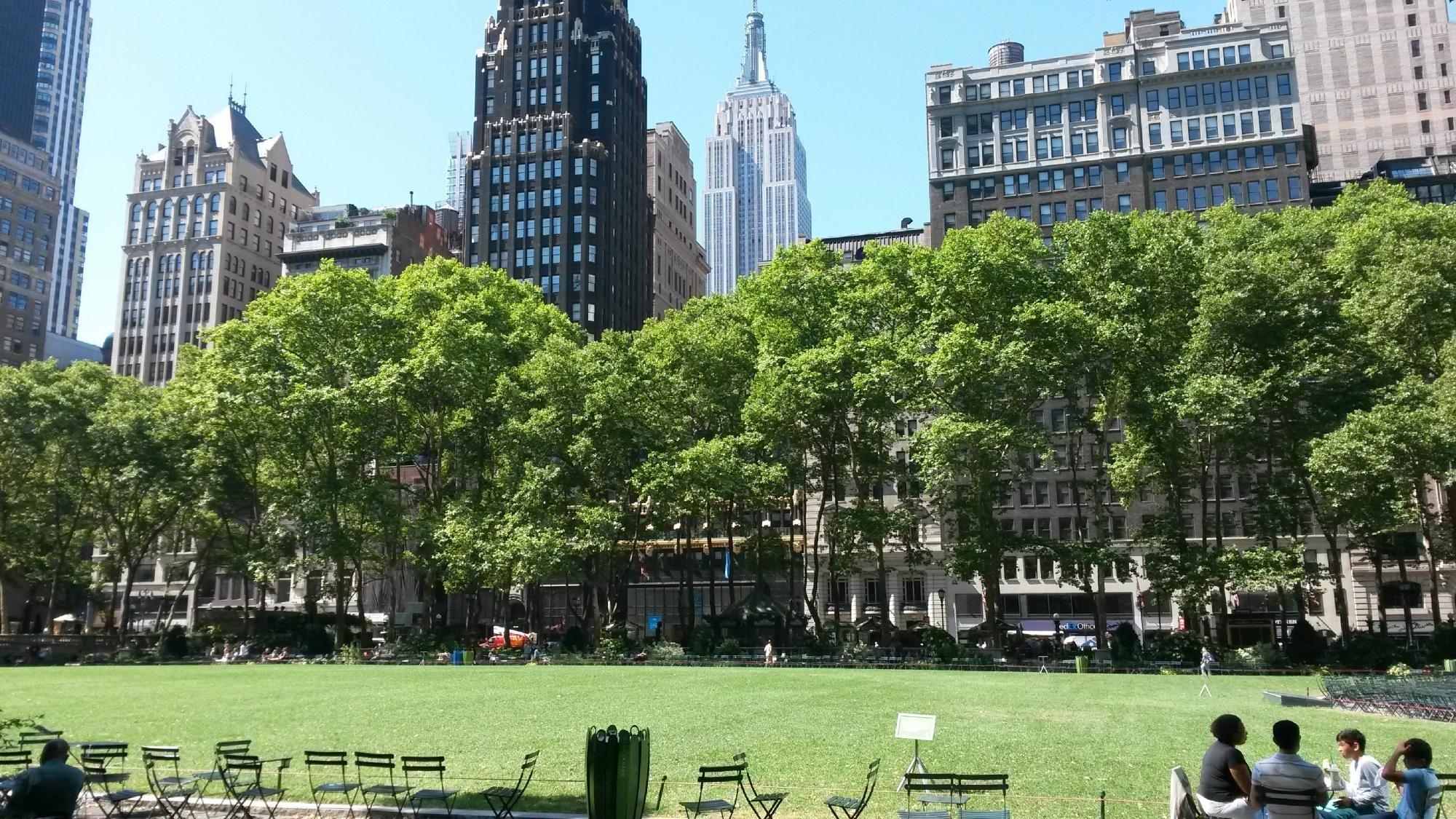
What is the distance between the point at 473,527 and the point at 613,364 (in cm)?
1124

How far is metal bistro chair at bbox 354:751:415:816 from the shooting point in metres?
14.6

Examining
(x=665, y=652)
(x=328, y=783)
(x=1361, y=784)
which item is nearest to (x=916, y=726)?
(x=1361, y=784)

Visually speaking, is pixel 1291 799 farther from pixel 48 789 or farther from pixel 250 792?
pixel 250 792

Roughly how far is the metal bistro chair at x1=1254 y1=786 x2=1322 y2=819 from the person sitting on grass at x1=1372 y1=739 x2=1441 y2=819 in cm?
204

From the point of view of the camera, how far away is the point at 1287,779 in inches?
374

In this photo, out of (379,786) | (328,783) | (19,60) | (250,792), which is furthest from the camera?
(19,60)

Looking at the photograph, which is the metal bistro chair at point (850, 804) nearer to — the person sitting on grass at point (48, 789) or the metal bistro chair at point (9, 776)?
the person sitting on grass at point (48, 789)

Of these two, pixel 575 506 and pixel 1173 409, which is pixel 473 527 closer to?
pixel 575 506

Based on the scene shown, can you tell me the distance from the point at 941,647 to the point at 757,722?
26.6 meters

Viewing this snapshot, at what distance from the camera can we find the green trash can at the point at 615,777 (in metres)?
12.4

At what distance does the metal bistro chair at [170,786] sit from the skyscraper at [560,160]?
3816 inches

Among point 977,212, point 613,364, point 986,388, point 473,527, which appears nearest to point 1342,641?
point 986,388

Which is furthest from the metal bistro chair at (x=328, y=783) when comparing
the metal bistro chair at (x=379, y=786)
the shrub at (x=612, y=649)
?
the shrub at (x=612, y=649)

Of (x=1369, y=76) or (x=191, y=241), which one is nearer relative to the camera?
(x=1369, y=76)
